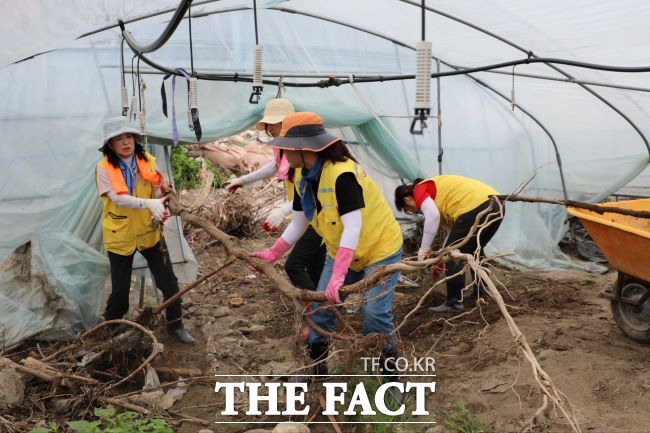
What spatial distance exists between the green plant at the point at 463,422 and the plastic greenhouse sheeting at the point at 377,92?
155 centimetres

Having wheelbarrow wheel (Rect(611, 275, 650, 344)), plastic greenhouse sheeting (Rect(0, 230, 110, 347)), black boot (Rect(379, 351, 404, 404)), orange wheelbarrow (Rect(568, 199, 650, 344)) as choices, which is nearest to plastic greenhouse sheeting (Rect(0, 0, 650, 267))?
plastic greenhouse sheeting (Rect(0, 230, 110, 347))

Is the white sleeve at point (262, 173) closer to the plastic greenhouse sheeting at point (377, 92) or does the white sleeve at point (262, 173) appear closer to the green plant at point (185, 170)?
the plastic greenhouse sheeting at point (377, 92)

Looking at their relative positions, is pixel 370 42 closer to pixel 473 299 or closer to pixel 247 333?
pixel 473 299

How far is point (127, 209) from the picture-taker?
4.61 meters

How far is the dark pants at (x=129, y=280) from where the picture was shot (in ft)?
15.3

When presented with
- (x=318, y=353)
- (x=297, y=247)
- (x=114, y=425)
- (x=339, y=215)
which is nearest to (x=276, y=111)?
(x=297, y=247)

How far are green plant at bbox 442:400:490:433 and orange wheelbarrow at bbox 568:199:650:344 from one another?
55.4 inches

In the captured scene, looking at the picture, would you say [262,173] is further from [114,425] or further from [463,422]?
[463,422]

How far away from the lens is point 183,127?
18.6ft

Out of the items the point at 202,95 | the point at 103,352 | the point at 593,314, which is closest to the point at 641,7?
the point at 593,314

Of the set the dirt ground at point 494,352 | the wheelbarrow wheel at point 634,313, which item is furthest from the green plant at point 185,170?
the wheelbarrow wheel at point 634,313

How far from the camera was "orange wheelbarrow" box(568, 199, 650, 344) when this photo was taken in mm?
4160

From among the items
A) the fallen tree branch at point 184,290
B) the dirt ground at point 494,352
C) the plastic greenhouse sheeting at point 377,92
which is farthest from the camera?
the plastic greenhouse sheeting at point 377,92

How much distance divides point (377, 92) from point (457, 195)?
2118 mm
